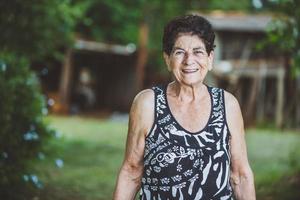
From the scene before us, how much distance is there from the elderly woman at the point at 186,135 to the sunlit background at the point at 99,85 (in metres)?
3.01

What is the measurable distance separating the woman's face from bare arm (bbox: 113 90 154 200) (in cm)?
19

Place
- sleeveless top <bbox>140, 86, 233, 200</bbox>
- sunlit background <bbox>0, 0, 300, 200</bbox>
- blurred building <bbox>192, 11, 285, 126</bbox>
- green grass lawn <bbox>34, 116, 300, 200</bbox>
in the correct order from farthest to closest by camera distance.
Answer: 1. blurred building <bbox>192, 11, 285, 126</bbox>
2. green grass lawn <bbox>34, 116, 300, 200</bbox>
3. sunlit background <bbox>0, 0, 300, 200</bbox>
4. sleeveless top <bbox>140, 86, 233, 200</bbox>

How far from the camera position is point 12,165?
19.4 feet

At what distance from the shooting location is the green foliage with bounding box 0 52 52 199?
5.83m

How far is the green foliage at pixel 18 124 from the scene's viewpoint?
583cm

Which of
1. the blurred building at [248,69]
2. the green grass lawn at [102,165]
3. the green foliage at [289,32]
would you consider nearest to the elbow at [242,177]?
the green foliage at [289,32]

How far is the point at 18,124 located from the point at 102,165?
398cm

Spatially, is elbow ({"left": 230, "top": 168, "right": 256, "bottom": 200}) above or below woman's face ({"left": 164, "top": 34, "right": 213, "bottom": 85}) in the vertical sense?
below

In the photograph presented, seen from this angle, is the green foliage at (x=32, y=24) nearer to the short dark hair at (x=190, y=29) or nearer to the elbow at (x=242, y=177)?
the short dark hair at (x=190, y=29)

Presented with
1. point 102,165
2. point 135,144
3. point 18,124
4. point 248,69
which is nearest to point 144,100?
point 135,144

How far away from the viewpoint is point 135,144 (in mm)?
2928

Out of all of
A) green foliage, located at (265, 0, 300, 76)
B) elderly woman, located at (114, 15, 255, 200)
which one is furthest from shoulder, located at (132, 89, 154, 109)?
green foliage, located at (265, 0, 300, 76)

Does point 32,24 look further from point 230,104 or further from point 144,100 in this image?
point 230,104

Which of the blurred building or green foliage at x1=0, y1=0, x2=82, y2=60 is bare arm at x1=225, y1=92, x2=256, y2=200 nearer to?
green foliage at x1=0, y1=0, x2=82, y2=60
